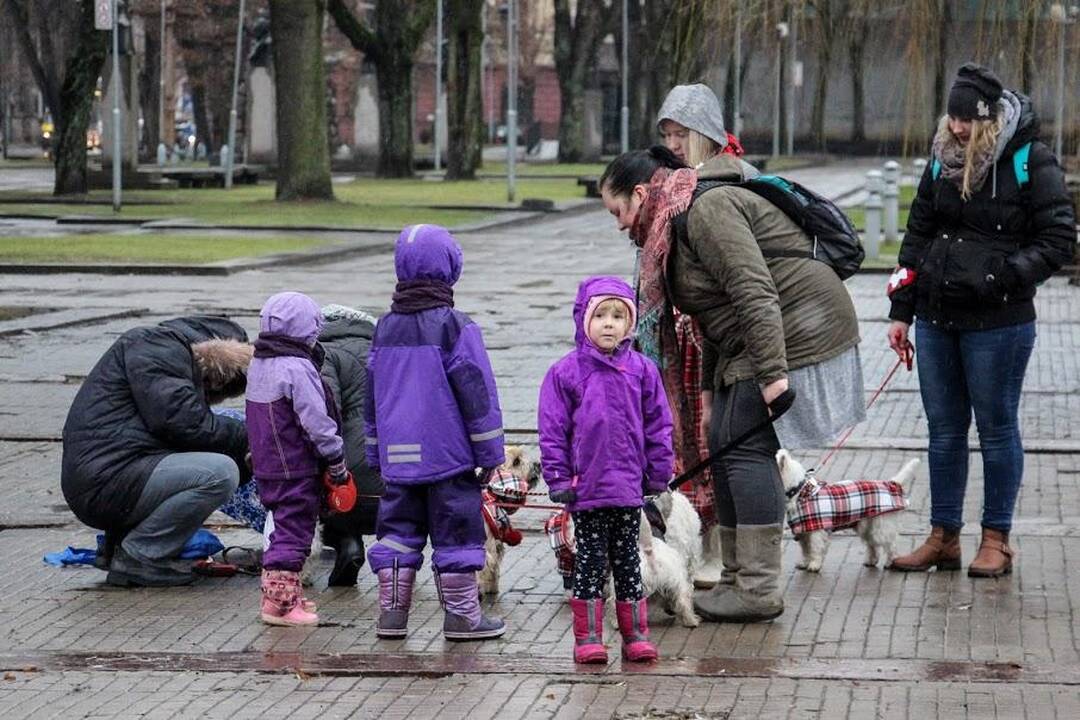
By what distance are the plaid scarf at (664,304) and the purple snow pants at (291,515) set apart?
4.43 ft

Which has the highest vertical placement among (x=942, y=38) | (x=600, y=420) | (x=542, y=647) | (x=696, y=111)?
(x=942, y=38)

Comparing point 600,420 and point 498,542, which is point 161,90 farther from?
point 600,420

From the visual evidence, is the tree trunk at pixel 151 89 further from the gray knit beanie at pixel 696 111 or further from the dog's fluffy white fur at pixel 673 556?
the dog's fluffy white fur at pixel 673 556

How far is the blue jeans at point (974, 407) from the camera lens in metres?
7.83

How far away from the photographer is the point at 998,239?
7.73 metres

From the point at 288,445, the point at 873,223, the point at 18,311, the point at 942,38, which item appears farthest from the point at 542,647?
the point at 873,223

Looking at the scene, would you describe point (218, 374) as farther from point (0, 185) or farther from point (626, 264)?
point (0, 185)

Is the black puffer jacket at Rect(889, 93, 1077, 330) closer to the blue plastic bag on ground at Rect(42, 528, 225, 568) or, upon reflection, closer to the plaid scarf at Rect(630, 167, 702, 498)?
the plaid scarf at Rect(630, 167, 702, 498)

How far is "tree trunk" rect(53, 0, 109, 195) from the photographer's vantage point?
3909 cm

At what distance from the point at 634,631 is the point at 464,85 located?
4211 centimetres

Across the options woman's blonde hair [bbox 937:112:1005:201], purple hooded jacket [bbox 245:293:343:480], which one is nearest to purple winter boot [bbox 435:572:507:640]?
purple hooded jacket [bbox 245:293:343:480]

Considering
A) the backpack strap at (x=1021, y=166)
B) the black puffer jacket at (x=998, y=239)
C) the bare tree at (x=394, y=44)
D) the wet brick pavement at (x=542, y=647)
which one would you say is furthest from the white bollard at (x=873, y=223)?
the bare tree at (x=394, y=44)

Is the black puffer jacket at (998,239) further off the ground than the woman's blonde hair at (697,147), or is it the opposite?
the woman's blonde hair at (697,147)

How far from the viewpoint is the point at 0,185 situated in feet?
154
